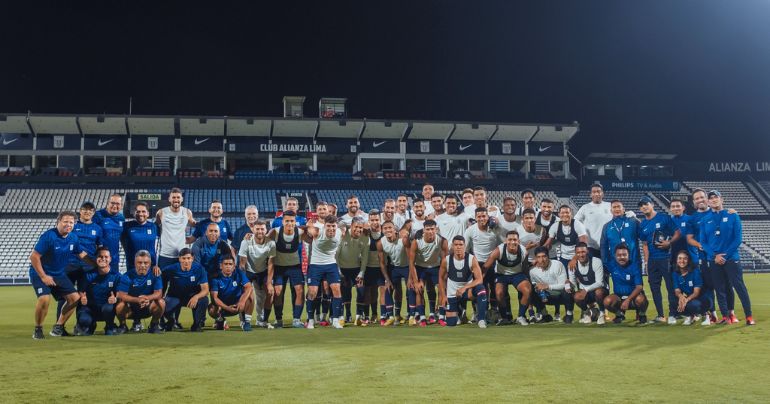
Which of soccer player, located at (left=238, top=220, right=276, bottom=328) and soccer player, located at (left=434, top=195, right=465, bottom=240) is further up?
soccer player, located at (left=434, top=195, right=465, bottom=240)

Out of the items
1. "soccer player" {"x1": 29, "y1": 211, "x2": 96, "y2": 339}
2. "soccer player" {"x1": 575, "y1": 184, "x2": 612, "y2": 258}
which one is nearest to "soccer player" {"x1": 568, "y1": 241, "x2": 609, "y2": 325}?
"soccer player" {"x1": 575, "y1": 184, "x2": 612, "y2": 258}

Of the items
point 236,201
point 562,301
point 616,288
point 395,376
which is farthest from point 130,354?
point 236,201

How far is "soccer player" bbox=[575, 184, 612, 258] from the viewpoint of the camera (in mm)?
10469

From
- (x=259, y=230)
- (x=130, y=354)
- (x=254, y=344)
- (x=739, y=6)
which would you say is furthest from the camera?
(x=739, y=6)

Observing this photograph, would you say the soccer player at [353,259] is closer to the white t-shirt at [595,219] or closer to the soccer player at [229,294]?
the soccer player at [229,294]

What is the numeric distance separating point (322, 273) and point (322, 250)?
369 mm

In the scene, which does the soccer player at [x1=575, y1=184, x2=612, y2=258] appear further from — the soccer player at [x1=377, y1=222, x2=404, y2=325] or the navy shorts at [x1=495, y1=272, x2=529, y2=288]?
the soccer player at [x1=377, y1=222, x2=404, y2=325]

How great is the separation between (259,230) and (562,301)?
504 cm

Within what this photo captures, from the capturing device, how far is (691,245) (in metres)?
9.67

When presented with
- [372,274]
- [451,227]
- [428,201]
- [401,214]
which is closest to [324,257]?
[372,274]

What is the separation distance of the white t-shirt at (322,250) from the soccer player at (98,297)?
2939 millimetres

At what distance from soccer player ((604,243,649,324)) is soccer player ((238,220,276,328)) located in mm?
5452

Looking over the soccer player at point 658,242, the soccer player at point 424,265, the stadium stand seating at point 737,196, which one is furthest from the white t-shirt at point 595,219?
the stadium stand seating at point 737,196

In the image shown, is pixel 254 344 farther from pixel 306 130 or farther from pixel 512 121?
pixel 512 121
